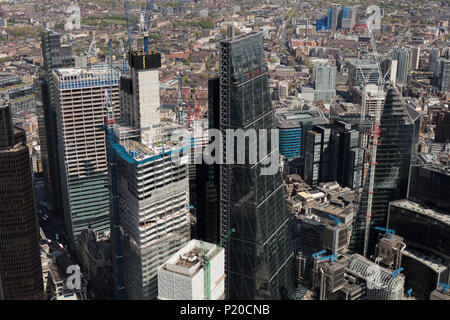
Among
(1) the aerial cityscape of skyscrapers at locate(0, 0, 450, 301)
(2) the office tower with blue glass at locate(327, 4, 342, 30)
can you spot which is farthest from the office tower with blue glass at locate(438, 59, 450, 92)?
(2) the office tower with blue glass at locate(327, 4, 342, 30)

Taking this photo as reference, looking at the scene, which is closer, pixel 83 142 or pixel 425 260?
pixel 425 260

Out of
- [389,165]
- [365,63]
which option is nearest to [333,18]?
[365,63]

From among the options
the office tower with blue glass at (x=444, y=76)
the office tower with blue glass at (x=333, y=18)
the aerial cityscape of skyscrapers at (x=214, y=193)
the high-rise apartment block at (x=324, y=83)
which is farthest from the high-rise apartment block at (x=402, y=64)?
the office tower with blue glass at (x=333, y=18)

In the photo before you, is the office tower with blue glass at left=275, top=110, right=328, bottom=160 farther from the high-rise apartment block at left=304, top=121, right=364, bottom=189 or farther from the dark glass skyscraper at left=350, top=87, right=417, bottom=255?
the dark glass skyscraper at left=350, top=87, right=417, bottom=255

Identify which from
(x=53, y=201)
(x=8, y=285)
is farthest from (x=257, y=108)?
(x=53, y=201)

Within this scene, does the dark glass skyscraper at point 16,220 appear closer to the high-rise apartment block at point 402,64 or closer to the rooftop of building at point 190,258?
the rooftop of building at point 190,258

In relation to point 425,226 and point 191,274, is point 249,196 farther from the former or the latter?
point 425,226

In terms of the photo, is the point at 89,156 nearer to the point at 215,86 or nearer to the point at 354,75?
the point at 215,86

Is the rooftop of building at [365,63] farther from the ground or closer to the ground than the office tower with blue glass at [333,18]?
closer to the ground
